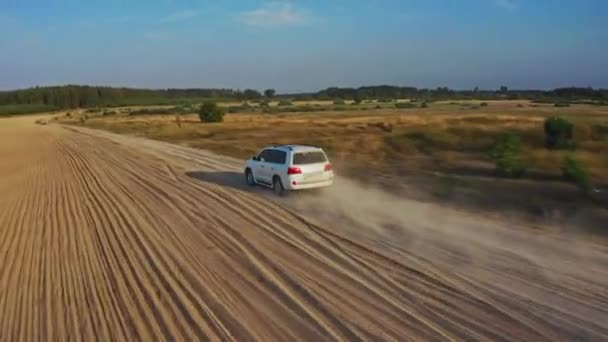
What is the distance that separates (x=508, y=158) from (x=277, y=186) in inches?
316

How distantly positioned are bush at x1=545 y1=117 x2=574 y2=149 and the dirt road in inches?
507

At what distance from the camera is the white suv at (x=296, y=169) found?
57.1ft

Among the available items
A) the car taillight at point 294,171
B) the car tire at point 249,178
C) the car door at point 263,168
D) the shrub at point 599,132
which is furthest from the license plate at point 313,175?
the shrub at point 599,132

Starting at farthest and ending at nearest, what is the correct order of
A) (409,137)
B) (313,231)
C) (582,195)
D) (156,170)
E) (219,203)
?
(409,137)
(156,170)
(219,203)
(582,195)
(313,231)

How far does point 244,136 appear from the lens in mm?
45500

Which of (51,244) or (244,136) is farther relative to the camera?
(244,136)

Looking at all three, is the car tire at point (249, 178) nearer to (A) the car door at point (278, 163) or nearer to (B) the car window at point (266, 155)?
(B) the car window at point (266, 155)

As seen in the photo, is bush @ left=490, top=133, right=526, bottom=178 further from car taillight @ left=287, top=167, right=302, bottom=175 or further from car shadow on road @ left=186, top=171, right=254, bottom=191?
car shadow on road @ left=186, top=171, right=254, bottom=191

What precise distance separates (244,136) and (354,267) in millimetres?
36366

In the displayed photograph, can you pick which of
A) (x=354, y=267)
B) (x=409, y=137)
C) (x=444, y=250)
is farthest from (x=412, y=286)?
(x=409, y=137)

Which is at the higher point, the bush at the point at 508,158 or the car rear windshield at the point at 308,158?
the car rear windshield at the point at 308,158

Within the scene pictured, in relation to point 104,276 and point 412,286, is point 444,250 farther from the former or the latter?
point 104,276

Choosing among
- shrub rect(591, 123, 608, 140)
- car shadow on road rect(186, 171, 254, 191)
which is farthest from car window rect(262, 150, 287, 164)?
shrub rect(591, 123, 608, 140)

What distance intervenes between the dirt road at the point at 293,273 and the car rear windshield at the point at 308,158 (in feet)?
4.08
